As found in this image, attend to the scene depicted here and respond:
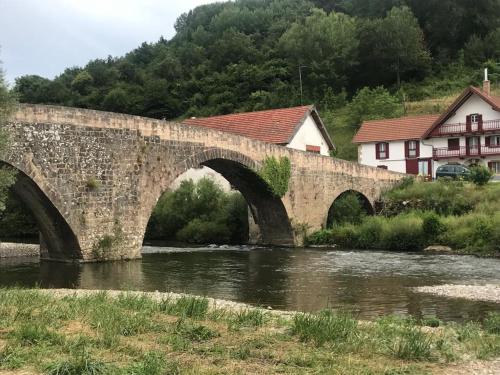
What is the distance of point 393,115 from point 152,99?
107 feet

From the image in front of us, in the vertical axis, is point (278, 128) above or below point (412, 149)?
above

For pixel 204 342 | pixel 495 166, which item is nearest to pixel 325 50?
pixel 495 166

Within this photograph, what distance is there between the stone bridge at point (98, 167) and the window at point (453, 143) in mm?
23605

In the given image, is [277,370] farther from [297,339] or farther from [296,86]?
[296,86]

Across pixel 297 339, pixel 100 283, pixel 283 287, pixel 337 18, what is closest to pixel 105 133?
pixel 100 283

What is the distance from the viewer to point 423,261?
2262 centimetres

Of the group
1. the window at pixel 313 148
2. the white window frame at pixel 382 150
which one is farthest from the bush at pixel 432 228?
the white window frame at pixel 382 150

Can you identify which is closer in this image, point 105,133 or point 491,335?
point 491,335

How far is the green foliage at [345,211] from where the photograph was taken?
33.4 m

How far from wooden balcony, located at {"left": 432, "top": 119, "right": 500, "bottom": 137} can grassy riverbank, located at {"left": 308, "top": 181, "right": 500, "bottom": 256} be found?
11109 millimetres

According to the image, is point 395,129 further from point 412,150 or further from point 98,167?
point 98,167

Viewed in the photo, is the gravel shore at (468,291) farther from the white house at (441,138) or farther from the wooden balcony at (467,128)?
the wooden balcony at (467,128)

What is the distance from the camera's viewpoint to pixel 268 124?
37812mm

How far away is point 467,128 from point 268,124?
53.5 feet
